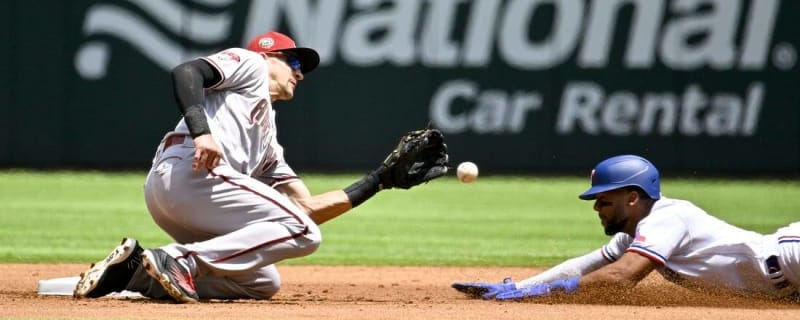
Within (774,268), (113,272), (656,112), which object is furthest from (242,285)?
(656,112)

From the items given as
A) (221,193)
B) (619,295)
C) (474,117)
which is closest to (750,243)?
(619,295)

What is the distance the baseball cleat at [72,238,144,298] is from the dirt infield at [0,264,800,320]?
0.05 m

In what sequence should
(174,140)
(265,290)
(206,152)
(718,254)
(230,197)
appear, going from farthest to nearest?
(265,290), (718,254), (174,140), (230,197), (206,152)

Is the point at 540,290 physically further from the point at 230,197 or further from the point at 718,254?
the point at 230,197

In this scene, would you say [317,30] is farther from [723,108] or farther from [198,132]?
[198,132]

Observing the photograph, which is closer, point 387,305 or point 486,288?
point 387,305

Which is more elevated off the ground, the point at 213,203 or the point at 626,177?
the point at 626,177

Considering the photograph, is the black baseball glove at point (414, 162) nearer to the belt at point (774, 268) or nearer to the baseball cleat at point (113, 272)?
the baseball cleat at point (113, 272)

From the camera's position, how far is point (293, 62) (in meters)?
5.75

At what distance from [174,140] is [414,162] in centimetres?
116

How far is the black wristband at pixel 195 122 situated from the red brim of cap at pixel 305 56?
2.35ft

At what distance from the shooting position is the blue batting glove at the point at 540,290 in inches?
220

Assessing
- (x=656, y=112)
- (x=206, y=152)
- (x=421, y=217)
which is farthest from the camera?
(x=656, y=112)

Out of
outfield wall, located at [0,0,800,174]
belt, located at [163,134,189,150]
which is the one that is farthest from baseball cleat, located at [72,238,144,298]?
outfield wall, located at [0,0,800,174]
